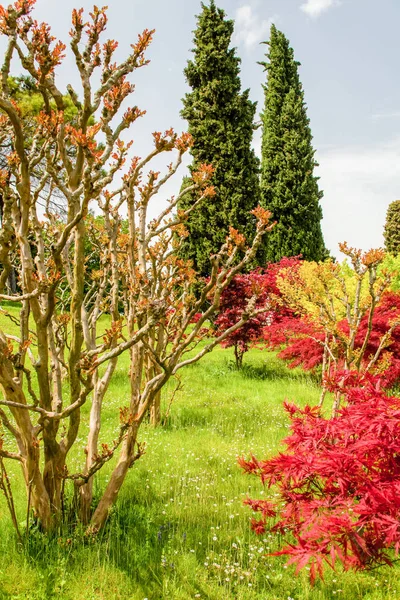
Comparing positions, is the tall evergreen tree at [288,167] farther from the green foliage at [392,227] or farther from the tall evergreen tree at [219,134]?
the green foliage at [392,227]

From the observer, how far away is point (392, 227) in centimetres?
2617

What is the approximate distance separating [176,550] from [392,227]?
2678 cm

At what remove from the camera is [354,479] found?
88.1 inches

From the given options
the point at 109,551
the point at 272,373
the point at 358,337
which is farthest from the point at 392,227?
the point at 109,551

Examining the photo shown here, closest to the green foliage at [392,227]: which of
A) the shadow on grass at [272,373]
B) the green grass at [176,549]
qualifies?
the shadow on grass at [272,373]

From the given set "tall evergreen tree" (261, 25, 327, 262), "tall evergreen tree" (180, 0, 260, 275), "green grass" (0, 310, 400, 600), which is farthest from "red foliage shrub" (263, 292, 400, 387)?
"tall evergreen tree" (261, 25, 327, 262)

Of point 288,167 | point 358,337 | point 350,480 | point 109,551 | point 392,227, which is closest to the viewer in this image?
point 350,480

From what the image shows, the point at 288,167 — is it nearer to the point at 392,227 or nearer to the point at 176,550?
the point at 392,227

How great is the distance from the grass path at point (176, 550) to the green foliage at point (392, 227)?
23.9 meters

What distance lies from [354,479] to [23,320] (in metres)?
2.12

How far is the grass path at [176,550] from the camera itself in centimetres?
245

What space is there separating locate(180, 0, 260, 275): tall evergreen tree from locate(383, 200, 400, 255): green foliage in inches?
540

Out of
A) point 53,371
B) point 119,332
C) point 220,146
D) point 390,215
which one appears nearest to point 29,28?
point 119,332

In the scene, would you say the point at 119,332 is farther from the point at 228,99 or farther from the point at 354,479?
the point at 228,99
